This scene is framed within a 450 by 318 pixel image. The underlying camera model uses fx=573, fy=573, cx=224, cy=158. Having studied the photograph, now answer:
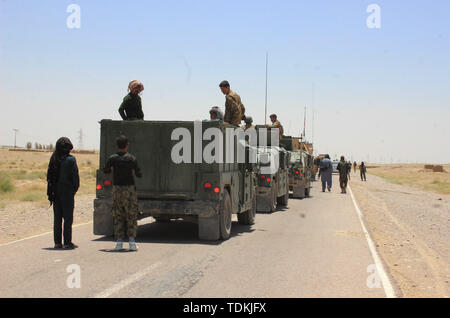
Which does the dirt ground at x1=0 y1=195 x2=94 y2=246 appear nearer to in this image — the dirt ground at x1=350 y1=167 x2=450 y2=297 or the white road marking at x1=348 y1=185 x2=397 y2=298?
the white road marking at x1=348 y1=185 x2=397 y2=298

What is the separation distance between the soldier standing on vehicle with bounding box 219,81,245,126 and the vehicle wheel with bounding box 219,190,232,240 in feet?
7.06

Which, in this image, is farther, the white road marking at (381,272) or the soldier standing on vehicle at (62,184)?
the soldier standing on vehicle at (62,184)

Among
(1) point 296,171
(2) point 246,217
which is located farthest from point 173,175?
(1) point 296,171

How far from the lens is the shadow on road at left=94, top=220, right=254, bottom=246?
11.4 metres

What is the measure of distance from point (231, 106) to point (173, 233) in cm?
323

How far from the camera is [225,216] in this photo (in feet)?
38.5

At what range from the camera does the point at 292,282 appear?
7.52m

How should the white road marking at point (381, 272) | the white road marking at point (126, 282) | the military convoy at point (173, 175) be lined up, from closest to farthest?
the white road marking at point (126, 282), the white road marking at point (381, 272), the military convoy at point (173, 175)

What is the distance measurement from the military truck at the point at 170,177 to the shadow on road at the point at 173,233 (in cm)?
40

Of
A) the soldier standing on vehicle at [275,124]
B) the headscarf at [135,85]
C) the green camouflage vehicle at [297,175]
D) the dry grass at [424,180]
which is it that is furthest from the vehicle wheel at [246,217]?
the dry grass at [424,180]

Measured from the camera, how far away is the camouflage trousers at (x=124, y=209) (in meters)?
10.1

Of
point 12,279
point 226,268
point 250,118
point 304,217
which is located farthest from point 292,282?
point 304,217

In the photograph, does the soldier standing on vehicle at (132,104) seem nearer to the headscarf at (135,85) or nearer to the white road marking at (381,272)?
the headscarf at (135,85)
